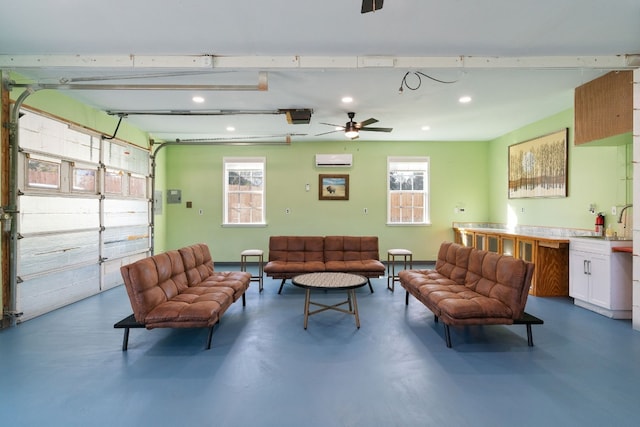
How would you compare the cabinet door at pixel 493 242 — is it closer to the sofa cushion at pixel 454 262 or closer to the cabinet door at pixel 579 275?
the cabinet door at pixel 579 275

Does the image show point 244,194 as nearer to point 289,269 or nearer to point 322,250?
point 322,250

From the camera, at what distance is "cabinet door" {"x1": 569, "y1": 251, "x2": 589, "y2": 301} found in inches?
150

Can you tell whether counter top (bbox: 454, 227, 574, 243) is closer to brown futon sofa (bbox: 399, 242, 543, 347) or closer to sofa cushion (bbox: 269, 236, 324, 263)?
brown futon sofa (bbox: 399, 242, 543, 347)

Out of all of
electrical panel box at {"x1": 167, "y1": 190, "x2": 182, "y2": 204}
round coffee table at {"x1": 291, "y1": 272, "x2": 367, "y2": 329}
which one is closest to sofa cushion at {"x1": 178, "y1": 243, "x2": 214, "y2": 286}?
round coffee table at {"x1": 291, "y1": 272, "x2": 367, "y2": 329}

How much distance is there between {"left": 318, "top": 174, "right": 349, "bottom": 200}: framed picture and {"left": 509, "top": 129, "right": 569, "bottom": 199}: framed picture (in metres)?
3.41

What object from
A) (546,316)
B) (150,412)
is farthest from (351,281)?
Result: (546,316)

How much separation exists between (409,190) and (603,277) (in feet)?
12.8

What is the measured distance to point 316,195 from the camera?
6859 mm

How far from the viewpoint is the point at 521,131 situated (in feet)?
18.8

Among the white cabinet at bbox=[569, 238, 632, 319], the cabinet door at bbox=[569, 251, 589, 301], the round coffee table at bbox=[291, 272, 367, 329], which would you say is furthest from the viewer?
the cabinet door at bbox=[569, 251, 589, 301]

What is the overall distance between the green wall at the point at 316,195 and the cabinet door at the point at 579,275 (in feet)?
9.56

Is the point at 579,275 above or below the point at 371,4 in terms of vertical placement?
below

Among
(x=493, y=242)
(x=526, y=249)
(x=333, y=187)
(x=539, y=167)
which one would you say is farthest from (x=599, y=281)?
(x=333, y=187)

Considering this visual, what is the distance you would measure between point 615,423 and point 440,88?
3609mm
